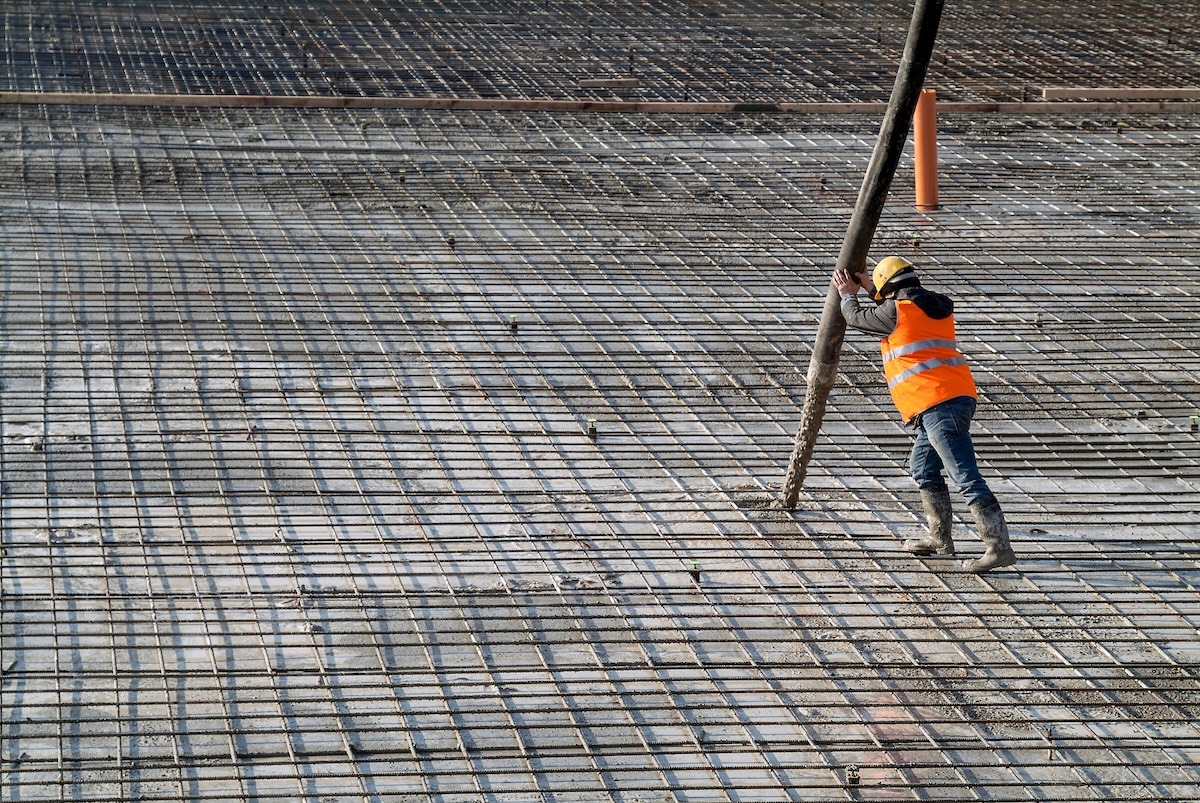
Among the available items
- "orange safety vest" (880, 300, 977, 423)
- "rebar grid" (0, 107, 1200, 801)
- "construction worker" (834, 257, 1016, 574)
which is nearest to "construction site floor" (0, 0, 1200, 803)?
"rebar grid" (0, 107, 1200, 801)

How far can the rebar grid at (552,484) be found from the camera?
4062 mm

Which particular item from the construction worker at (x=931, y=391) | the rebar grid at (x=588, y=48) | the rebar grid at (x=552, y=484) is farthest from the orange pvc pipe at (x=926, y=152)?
the construction worker at (x=931, y=391)

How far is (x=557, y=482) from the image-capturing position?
5598 mm

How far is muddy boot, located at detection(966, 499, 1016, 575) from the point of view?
16.2ft

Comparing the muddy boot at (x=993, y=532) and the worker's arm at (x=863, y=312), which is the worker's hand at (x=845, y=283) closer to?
the worker's arm at (x=863, y=312)

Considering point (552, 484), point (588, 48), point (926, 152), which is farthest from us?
point (588, 48)

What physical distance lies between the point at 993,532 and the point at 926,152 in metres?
4.24

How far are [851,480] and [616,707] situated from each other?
1.86 meters

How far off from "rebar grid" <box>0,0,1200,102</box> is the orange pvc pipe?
2.25m

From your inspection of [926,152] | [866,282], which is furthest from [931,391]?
[926,152]

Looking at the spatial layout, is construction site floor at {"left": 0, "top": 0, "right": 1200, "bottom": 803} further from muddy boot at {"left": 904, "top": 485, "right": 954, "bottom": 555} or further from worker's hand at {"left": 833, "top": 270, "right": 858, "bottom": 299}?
worker's hand at {"left": 833, "top": 270, "right": 858, "bottom": 299}

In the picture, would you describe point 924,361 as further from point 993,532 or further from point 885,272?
point 993,532

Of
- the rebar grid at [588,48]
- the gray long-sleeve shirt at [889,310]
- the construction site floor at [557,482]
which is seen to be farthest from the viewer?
the rebar grid at [588,48]

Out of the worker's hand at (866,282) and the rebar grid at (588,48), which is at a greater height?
the worker's hand at (866,282)
